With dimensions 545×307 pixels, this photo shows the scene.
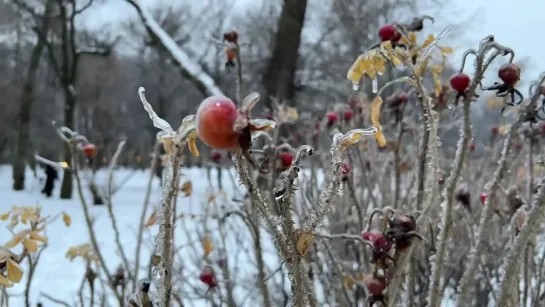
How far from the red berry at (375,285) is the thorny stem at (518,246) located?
135mm

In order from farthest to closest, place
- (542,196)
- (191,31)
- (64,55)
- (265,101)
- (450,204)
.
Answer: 1. (191,31)
2. (64,55)
3. (265,101)
4. (450,204)
5. (542,196)

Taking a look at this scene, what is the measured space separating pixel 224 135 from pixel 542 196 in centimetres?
39

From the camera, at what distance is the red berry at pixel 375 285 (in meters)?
0.60

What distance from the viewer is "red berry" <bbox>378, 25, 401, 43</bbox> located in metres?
1.00

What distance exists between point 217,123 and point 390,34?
2.31 ft

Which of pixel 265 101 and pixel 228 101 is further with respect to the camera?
pixel 265 101

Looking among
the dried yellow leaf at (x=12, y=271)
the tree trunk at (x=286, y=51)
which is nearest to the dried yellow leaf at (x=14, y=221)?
the dried yellow leaf at (x=12, y=271)

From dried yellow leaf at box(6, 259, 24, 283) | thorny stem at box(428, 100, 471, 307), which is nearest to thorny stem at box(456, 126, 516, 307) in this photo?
thorny stem at box(428, 100, 471, 307)

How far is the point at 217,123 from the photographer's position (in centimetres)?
36

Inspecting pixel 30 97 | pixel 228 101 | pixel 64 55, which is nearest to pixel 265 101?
pixel 228 101

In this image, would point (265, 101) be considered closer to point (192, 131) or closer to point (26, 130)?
point (192, 131)

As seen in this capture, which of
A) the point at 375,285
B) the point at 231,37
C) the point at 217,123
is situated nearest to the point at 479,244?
the point at 375,285

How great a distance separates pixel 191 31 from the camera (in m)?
17.6

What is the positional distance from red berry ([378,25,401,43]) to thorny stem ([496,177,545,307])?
0.44 metres
